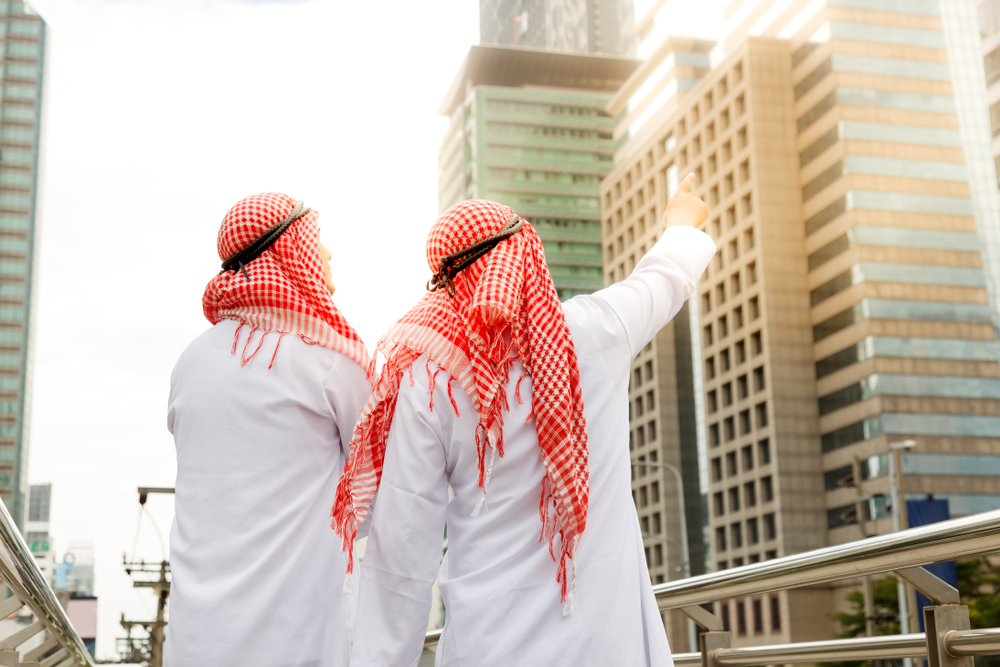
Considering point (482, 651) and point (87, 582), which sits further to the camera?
point (87, 582)

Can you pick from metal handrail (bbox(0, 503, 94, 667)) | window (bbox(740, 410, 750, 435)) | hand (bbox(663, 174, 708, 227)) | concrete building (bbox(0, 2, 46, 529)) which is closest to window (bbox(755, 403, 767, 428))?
window (bbox(740, 410, 750, 435))

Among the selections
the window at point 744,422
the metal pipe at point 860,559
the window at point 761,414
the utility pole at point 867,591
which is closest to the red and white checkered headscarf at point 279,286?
the metal pipe at point 860,559

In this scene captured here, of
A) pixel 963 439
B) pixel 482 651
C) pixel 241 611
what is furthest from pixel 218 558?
pixel 963 439

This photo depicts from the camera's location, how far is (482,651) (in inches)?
77.4

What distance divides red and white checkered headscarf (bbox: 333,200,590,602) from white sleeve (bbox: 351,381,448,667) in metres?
0.09

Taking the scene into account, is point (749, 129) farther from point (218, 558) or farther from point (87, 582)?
point (87, 582)

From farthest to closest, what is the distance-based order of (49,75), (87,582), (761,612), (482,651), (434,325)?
1. (87,582)
2. (49,75)
3. (761,612)
4. (434,325)
5. (482,651)

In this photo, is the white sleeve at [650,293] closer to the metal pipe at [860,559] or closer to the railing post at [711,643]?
the metal pipe at [860,559]

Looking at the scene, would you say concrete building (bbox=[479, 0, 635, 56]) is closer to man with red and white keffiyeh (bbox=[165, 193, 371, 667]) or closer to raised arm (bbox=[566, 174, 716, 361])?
raised arm (bbox=[566, 174, 716, 361])

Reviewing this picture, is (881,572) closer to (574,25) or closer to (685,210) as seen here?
(685,210)

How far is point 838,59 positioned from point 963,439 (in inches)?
911

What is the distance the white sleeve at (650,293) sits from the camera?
2164 mm

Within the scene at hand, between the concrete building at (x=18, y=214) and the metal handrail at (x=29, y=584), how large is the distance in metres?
85.9

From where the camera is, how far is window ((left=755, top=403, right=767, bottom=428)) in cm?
6266
